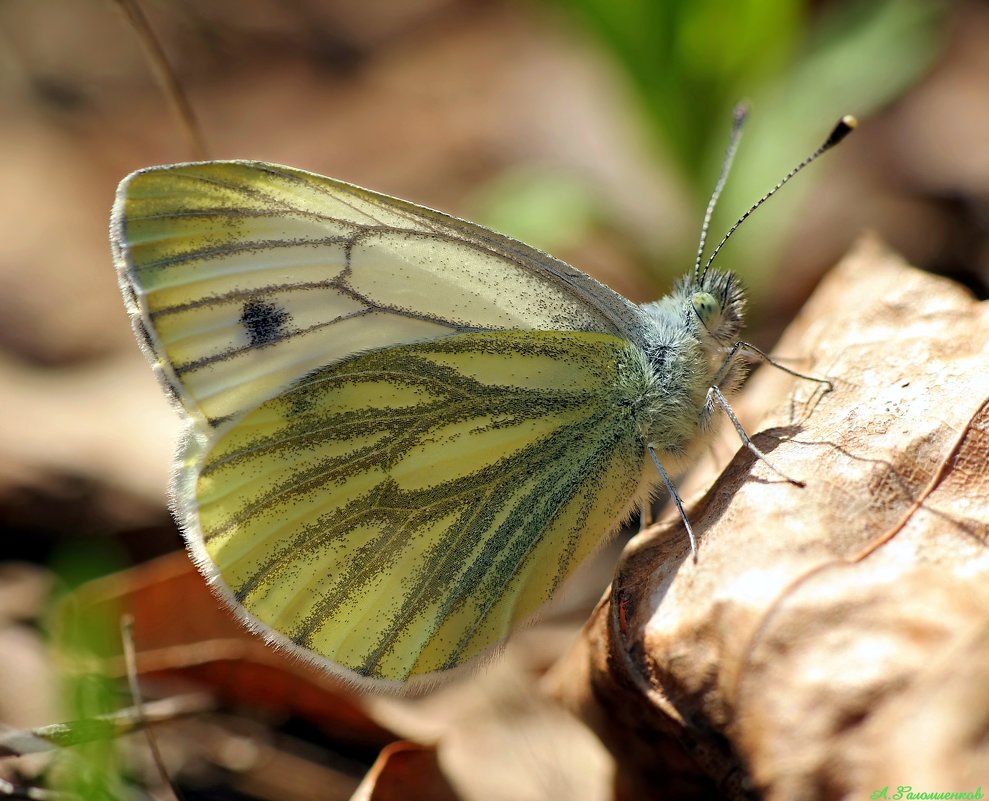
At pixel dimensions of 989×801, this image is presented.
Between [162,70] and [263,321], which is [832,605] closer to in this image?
[263,321]

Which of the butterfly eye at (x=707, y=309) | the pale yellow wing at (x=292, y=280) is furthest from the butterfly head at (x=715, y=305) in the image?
the pale yellow wing at (x=292, y=280)

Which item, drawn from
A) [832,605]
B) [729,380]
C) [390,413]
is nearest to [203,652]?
[390,413]

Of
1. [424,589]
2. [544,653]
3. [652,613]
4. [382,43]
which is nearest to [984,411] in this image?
[652,613]

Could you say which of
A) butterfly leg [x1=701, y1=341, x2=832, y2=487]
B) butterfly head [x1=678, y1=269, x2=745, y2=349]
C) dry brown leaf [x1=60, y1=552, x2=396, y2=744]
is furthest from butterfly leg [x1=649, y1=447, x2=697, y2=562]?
dry brown leaf [x1=60, y1=552, x2=396, y2=744]

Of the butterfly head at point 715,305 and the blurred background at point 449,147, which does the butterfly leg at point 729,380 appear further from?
the blurred background at point 449,147

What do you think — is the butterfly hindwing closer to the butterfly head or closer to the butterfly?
the butterfly

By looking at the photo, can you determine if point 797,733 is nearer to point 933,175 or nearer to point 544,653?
point 544,653
